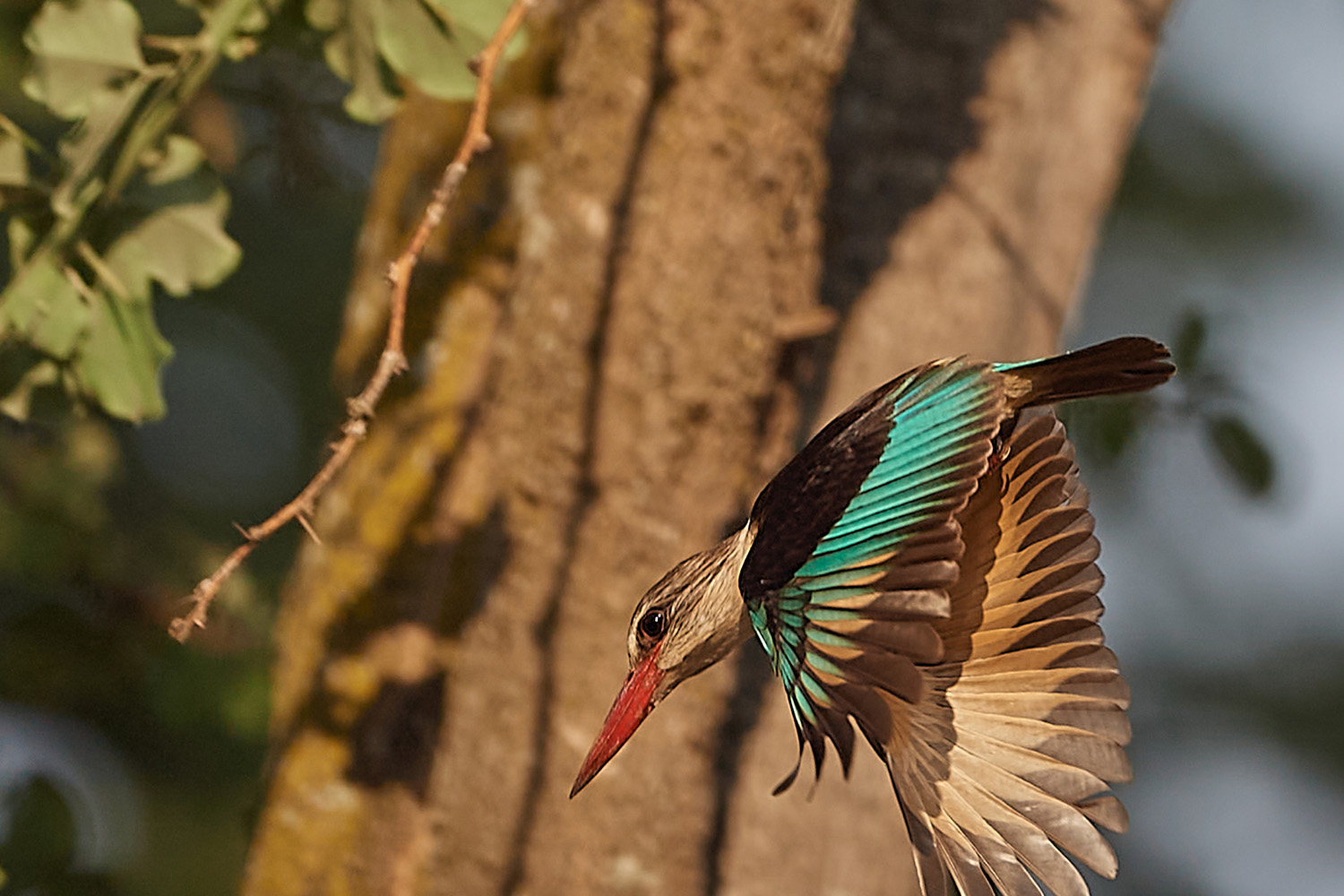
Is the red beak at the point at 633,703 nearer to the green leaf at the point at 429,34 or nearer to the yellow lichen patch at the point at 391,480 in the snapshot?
the green leaf at the point at 429,34

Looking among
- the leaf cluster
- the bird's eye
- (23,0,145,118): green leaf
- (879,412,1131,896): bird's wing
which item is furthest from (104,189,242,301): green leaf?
(879,412,1131,896): bird's wing

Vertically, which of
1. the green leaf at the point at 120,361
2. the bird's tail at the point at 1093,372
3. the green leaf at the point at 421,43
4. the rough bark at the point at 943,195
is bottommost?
the bird's tail at the point at 1093,372

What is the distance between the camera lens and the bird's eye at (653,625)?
964 mm

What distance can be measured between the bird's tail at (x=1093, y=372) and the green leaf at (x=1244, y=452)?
3.87ft

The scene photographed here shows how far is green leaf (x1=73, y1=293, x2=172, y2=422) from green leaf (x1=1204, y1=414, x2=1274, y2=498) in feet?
4.83

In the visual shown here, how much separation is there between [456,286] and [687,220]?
0.36 metres

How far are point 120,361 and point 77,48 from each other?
0.29 meters

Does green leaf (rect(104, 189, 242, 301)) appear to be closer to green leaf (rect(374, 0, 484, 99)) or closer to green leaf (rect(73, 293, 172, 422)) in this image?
green leaf (rect(73, 293, 172, 422))

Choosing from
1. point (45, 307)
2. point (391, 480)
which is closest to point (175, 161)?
point (45, 307)

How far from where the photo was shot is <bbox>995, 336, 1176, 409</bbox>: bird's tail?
31.4 inches

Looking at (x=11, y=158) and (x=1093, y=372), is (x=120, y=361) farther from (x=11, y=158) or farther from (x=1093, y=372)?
(x=1093, y=372)

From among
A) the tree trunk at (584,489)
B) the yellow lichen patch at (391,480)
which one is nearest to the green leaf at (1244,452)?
the tree trunk at (584,489)

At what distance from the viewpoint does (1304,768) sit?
8.54m

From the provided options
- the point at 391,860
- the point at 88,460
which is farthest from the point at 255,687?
the point at 88,460
